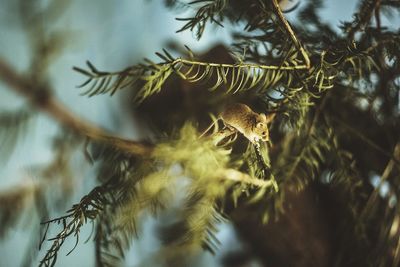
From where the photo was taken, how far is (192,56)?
1.06 feet

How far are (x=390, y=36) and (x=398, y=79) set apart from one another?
0.40 ft

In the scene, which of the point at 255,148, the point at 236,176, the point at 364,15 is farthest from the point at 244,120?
the point at 364,15

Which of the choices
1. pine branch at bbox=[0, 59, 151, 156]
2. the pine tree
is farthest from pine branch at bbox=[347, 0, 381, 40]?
pine branch at bbox=[0, 59, 151, 156]

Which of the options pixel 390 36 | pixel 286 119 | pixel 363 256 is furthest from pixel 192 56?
pixel 363 256

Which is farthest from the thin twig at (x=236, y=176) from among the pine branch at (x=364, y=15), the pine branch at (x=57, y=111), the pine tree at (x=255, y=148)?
the pine branch at (x=364, y=15)

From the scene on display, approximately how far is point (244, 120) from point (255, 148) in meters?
0.04

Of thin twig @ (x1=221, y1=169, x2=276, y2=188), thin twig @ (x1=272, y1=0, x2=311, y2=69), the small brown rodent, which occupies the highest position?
thin twig @ (x1=272, y1=0, x2=311, y2=69)

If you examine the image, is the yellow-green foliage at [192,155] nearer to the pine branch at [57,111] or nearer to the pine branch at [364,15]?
the pine branch at [57,111]

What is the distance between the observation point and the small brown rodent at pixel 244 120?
351 mm

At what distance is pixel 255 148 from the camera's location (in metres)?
0.38

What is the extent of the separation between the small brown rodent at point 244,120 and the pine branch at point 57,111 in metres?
0.16

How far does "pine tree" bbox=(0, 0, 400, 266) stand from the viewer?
353 mm

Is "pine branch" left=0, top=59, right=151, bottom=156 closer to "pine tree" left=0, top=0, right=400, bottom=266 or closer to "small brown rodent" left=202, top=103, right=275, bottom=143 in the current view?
"pine tree" left=0, top=0, right=400, bottom=266

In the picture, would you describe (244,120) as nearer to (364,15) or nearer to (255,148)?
(255,148)
